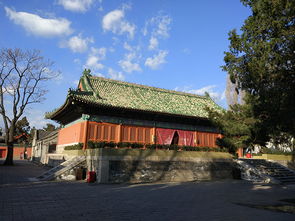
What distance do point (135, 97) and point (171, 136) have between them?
441cm

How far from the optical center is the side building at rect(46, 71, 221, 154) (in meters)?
17.7

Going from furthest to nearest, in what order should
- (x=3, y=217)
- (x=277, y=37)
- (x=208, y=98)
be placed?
(x=208, y=98) < (x=277, y=37) < (x=3, y=217)

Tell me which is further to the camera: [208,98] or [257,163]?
[208,98]

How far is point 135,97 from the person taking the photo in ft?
68.5

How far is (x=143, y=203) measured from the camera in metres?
7.76

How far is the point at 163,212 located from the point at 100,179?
302 inches

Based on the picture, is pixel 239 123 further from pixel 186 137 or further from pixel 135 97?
pixel 135 97

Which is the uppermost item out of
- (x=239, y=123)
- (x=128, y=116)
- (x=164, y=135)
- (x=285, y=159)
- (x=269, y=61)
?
(x=269, y=61)

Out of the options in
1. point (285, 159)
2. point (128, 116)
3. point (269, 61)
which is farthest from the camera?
point (285, 159)

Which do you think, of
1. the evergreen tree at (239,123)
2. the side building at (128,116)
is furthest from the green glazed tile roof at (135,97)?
the evergreen tree at (239,123)

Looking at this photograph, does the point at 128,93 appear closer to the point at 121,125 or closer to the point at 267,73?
the point at 121,125

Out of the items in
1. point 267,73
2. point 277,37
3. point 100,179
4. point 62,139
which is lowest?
point 100,179

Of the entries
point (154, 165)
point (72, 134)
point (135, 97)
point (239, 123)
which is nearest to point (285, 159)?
point (239, 123)

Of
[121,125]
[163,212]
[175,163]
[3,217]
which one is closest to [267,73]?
[163,212]
